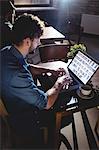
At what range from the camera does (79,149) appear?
227 cm

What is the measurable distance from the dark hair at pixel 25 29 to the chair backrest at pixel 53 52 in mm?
841

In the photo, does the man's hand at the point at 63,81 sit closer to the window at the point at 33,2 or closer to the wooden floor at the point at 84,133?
the wooden floor at the point at 84,133

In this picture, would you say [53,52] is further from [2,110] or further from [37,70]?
[2,110]

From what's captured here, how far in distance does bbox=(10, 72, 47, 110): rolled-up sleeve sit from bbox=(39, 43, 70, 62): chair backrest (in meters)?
1.03

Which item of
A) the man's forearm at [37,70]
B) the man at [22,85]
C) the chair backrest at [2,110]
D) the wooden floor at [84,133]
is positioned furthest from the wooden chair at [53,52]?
the chair backrest at [2,110]

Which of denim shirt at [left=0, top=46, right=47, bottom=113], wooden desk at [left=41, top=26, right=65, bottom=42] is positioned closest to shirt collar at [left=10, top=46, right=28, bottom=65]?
denim shirt at [left=0, top=46, right=47, bottom=113]

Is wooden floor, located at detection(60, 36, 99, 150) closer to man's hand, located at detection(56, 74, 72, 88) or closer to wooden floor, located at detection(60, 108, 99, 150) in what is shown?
wooden floor, located at detection(60, 108, 99, 150)

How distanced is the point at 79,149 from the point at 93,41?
3308 millimetres

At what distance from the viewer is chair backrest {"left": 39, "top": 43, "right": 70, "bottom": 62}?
2.56 m

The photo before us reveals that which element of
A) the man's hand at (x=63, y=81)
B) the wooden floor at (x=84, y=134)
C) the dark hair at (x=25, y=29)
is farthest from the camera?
the wooden floor at (x=84, y=134)

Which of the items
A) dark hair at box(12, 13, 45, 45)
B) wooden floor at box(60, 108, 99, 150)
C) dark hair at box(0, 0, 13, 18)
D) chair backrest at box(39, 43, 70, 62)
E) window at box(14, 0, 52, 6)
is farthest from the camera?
window at box(14, 0, 52, 6)

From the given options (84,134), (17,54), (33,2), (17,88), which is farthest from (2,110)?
(33,2)

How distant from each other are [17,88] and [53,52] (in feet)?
3.82

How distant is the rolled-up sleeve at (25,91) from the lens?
4.98 feet
